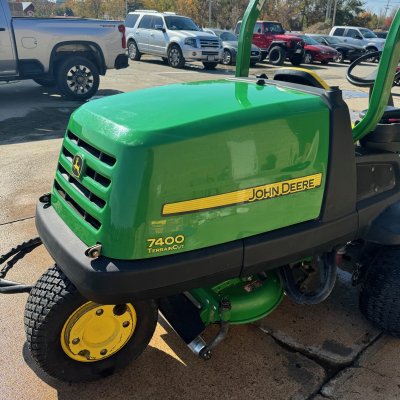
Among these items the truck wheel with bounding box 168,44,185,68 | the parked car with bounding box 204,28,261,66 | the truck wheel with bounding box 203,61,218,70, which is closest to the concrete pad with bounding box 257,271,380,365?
the truck wheel with bounding box 168,44,185,68

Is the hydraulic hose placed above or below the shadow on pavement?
above

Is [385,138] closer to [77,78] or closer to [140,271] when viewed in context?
[140,271]

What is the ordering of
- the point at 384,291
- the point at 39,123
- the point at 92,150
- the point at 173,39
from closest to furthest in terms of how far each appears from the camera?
the point at 92,150 → the point at 384,291 → the point at 39,123 → the point at 173,39

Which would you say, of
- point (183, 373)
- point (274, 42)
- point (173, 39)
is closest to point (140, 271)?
point (183, 373)

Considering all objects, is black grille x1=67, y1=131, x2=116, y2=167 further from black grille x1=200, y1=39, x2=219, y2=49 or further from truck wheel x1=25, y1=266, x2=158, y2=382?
black grille x1=200, y1=39, x2=219, y2=49

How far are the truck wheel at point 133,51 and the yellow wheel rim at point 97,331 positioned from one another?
616 inches

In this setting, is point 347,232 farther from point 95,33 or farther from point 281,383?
point 95,33

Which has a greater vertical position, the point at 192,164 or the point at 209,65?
the point at 192,164

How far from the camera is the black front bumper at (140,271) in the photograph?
1.77 m

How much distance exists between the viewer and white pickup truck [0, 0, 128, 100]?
26.1 feet

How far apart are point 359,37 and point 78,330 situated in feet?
81.3

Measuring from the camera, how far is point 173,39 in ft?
49.0

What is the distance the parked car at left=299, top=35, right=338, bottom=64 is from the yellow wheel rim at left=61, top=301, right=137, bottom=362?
763 inches

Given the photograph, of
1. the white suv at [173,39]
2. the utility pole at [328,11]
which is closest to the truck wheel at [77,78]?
the white suv at [173,39]
